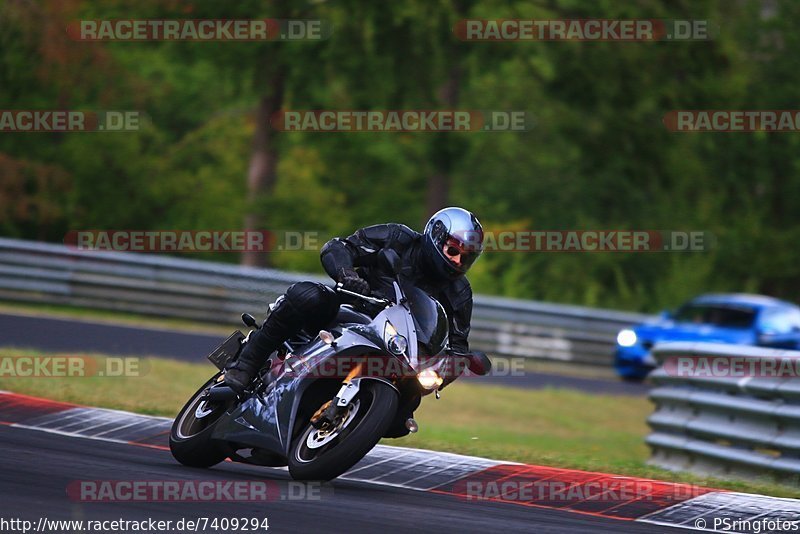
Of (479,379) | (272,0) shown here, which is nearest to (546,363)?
(479,379)

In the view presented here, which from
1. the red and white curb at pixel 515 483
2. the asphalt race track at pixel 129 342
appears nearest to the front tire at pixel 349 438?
the red and white curb at pixel 515 483

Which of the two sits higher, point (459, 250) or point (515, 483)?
point (459, 250)

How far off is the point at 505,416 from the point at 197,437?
27.4 feet

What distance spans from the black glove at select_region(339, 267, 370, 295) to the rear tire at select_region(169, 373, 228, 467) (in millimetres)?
1304

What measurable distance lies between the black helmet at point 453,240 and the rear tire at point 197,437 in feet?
5.51

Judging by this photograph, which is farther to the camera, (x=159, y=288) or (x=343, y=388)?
(x=159, y=288)

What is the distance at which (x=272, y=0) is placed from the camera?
2114cm

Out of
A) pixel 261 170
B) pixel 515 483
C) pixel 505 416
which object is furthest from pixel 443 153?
pixel 515 483

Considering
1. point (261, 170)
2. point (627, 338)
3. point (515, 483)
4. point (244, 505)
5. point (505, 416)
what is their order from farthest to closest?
1. point (261, 170)
2. point (627, 338)
3. point (505, 416)
4. point (515, 483)
5. point (244, 505)

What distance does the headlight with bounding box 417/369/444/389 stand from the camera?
7.16m

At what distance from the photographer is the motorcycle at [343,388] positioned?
7.07 metres

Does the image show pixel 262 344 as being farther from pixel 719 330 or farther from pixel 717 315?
pixel 717 315

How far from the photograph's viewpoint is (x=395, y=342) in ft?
23.2

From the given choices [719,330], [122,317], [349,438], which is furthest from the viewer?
[719,330]
